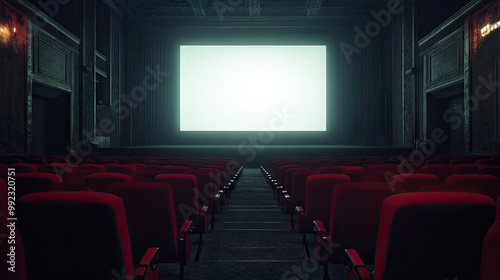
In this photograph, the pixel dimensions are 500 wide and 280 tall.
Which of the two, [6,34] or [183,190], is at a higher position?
[6,34]

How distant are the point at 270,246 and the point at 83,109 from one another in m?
12.2

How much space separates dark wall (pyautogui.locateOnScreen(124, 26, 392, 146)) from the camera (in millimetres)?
19000

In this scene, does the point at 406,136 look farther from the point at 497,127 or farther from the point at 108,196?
the point at 108,196

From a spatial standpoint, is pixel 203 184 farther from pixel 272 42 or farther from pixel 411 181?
pixel 272 42

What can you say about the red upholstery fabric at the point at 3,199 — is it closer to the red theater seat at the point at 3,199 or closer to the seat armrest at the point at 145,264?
the red theater seat at the point at 3,199

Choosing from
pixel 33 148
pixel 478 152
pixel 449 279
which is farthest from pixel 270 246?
pixel 33 148

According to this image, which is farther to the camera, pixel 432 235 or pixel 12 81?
pixel 12 81

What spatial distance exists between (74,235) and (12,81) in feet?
→ 34.7

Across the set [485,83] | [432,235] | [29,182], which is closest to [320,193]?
[432,235]

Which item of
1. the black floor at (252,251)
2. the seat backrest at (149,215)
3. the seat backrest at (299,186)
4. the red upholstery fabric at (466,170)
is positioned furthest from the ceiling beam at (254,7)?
the seat backrest at (149,215)

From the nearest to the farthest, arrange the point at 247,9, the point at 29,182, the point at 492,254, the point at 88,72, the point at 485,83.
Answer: the point at 492,254 < the point at 29,182 < the point at 485,83 < the point at 88,72 < the point at 247,9

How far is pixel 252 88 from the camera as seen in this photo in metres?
18.4

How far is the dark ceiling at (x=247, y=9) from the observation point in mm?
17703

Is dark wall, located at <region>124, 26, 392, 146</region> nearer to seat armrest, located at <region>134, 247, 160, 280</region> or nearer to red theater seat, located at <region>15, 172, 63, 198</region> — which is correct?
red theater seat, located at <region>15, 172, 63, 198</region>
